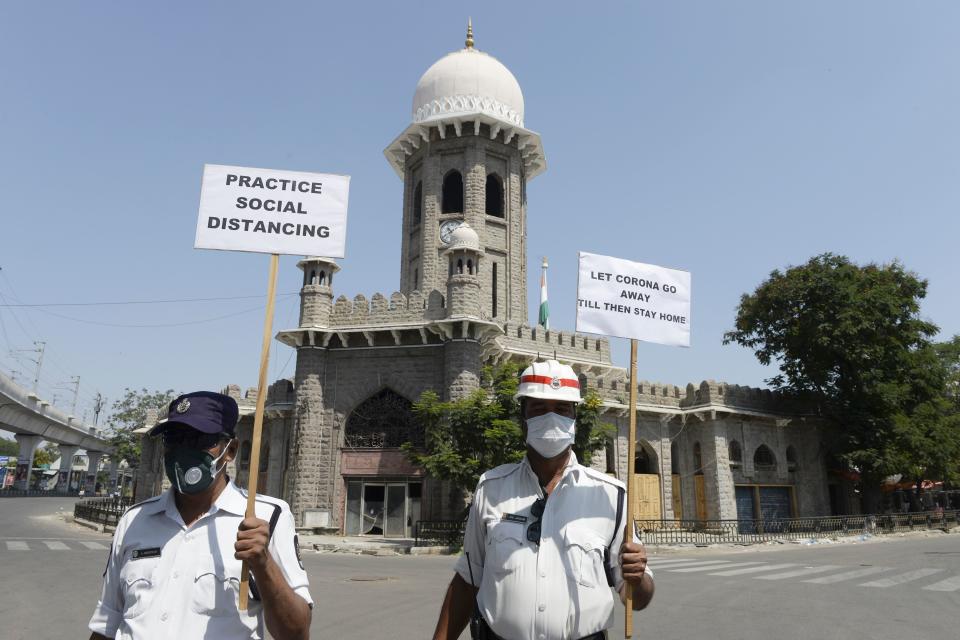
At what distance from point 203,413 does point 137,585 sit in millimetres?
740

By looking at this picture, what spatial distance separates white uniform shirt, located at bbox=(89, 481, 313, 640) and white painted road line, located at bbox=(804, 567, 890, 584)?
12406 mm

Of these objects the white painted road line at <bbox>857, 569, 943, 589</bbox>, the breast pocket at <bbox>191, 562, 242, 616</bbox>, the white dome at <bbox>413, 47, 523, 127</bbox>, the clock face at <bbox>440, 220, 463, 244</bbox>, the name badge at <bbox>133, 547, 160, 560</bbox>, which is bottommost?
the white painted road line at <bbox>857, 569, 943, 589</bbox>

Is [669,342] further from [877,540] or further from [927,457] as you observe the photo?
[927,457]

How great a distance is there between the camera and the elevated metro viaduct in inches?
2040

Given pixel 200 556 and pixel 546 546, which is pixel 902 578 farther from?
pixel 200 556

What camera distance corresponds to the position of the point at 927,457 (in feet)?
94.0

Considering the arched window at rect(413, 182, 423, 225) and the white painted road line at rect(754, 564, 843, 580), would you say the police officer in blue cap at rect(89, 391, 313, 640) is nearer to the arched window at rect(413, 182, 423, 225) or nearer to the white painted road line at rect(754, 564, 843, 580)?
the white painted road line at rect(754, 564, 843, 580)

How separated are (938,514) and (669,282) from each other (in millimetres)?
35483

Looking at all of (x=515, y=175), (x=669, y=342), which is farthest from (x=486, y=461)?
(x=515, y=175)

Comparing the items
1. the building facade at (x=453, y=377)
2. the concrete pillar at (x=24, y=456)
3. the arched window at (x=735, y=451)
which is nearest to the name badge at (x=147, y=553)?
the building facade at (x=453, y=377)

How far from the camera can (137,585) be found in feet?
8.84

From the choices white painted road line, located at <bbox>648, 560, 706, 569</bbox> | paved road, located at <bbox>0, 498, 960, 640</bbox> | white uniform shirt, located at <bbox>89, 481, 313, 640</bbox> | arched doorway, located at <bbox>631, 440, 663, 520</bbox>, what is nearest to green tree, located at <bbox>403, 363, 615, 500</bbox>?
paved road, located at <bbox>0, 498, 960, 640</bbox>

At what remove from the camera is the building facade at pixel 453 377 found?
2309 cm

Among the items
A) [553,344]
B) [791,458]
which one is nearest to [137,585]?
[553,344]
